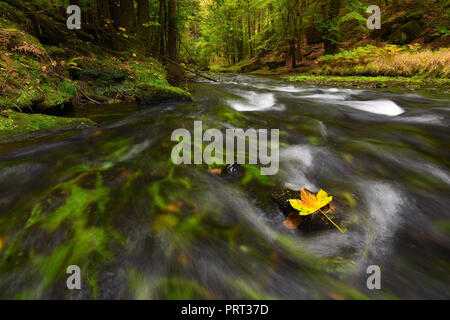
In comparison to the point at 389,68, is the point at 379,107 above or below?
below

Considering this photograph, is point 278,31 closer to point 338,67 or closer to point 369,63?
point 338,67

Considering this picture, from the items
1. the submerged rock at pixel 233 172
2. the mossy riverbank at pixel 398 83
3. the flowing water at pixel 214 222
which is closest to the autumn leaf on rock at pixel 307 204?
the flowing water at pixel 214 222

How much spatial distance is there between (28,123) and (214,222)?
370 centimetres

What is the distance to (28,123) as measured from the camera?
354cm

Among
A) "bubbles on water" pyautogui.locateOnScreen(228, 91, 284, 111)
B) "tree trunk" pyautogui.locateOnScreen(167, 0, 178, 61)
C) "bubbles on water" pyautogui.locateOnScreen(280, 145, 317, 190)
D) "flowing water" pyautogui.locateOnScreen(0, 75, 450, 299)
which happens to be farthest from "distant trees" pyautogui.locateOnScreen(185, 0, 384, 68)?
"flowing water" pyautogui.locateOnScreen(0, 75, 450, 299)

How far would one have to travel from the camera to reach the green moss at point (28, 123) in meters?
3.21

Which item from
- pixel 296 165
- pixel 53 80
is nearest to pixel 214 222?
pixel 296 165

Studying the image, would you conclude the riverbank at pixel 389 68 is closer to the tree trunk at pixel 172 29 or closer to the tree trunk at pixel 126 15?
the tree trunk at pixel 172 29

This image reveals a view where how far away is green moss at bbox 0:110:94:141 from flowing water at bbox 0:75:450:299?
0.33 m

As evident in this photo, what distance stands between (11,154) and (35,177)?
76 centimetres

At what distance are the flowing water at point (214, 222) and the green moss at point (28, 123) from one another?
33 cm

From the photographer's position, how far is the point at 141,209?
1985mm

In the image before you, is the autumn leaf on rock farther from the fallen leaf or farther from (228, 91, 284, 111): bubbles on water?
(228, 91, 284, 111): bubbles on water

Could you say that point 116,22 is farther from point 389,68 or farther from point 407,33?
point 407,33
